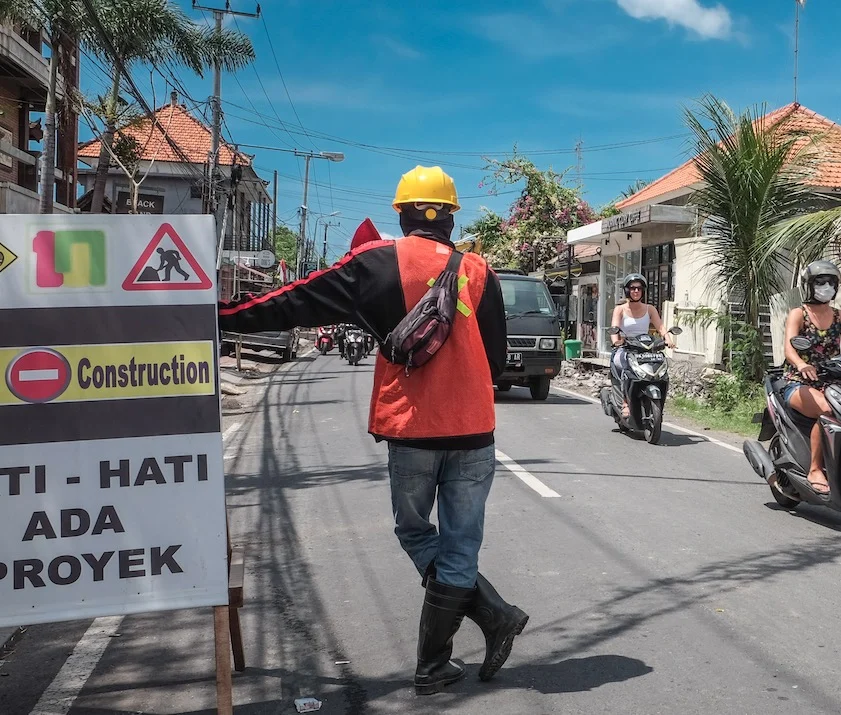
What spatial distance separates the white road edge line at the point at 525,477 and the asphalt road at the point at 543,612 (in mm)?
80

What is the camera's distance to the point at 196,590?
127 inches

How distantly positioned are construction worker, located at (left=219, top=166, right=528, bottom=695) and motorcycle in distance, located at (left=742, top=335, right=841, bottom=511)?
124 inches

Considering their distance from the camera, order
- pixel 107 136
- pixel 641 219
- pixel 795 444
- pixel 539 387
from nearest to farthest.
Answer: pixel 795 444, pixel 539 387, pixel 107 136, pixel 641 219

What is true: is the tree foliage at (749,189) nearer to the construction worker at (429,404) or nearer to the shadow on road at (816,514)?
the shadow on road at (816,514)

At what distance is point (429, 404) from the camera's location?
354 centimetres

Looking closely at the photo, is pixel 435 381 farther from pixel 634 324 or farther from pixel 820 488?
pixel 634 324

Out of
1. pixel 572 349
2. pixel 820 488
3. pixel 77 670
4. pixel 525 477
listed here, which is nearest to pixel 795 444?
pixel 820 488

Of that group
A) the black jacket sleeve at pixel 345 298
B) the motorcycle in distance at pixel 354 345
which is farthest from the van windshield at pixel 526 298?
the black jacket sleeve at pixel 345 298

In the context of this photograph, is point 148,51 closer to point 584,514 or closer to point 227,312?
point 584,514

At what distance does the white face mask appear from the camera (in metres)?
6.32

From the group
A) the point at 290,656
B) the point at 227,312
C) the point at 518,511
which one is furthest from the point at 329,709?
the point at 518,511

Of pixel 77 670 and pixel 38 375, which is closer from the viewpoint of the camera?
pixel 38 375

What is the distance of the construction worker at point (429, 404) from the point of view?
3547mm

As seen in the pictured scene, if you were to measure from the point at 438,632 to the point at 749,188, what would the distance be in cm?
1121
